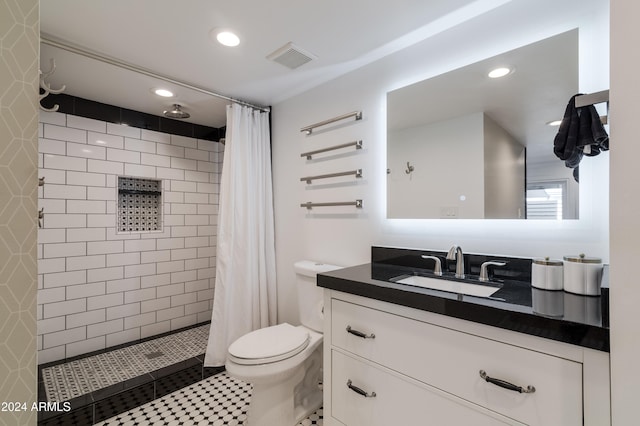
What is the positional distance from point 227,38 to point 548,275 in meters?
1.93

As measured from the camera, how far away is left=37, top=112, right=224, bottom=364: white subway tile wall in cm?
230

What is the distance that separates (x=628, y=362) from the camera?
2.26ft

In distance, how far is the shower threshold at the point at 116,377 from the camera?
172 cm

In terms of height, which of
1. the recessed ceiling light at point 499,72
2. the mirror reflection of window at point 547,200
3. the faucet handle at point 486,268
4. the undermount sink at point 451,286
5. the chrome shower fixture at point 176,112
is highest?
the chrome shower fixture at point 176,112

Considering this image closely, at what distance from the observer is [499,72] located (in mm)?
1426

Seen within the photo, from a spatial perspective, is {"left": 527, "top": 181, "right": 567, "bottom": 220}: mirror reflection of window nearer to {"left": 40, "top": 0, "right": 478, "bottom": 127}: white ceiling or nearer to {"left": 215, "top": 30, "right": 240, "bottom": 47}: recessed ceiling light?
{"left": 40, "top": 0, "right": 478, "bottom": 127}: white ceiling

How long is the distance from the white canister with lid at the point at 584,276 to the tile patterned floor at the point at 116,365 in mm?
2517

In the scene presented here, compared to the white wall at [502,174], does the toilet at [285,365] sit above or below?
below

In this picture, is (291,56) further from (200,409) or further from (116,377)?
(116,377)

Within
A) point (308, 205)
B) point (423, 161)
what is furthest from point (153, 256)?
point (423, 161)

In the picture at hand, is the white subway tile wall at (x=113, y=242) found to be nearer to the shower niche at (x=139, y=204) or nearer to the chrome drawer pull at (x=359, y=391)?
the shower niche at (x=139, y=204)

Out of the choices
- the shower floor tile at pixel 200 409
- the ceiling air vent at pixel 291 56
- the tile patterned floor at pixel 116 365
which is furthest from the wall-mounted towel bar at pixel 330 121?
the tile patterned floor at pixel 116 365

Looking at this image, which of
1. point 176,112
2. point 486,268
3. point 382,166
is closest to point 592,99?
point 486,268

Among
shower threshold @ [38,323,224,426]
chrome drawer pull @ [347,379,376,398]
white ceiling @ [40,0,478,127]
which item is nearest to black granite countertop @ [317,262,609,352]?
chrome drawer pull @ [347,379,376,398]
